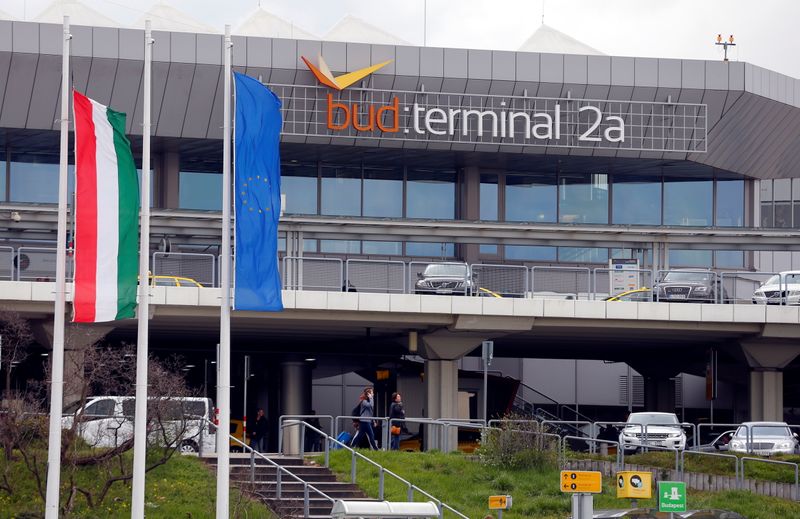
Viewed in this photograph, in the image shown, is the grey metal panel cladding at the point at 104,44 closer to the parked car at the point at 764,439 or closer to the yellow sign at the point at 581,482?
the parked car at the point at 764,439

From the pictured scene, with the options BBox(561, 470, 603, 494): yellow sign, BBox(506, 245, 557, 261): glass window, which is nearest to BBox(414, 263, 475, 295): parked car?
BBox(506, 245, 557, 261): glass window

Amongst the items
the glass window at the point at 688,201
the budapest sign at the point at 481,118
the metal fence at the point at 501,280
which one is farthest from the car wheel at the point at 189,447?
Answer: the glass window at the point at 688,201

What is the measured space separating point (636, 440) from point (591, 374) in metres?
23.2

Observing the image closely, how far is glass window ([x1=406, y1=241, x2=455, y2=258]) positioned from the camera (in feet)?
175

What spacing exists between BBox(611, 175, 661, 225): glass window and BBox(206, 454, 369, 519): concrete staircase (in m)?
25.1

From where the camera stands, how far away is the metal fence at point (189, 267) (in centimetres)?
4053

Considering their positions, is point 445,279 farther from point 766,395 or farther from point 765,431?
point 766,395

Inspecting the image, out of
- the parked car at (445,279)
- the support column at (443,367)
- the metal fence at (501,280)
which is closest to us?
the parked car at (445,279)

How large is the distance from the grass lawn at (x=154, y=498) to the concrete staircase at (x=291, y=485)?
54 centimetres

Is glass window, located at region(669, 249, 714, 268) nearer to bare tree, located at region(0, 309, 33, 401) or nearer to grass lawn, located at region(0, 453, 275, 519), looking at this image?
bare tree, located at region(0, 309, 33, 401)

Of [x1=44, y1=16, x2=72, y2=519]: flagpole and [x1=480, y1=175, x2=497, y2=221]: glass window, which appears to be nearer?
[x1=44, y1=16, x2=72, y2=519]: flagpole

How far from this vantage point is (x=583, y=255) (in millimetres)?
54250

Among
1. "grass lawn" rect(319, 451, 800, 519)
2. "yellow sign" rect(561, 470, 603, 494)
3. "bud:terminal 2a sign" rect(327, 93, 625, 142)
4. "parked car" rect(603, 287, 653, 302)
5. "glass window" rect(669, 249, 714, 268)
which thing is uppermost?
"bud:terminal 2a sign" rect(327, 93, 625, 142)

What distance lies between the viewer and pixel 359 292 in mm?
41125
